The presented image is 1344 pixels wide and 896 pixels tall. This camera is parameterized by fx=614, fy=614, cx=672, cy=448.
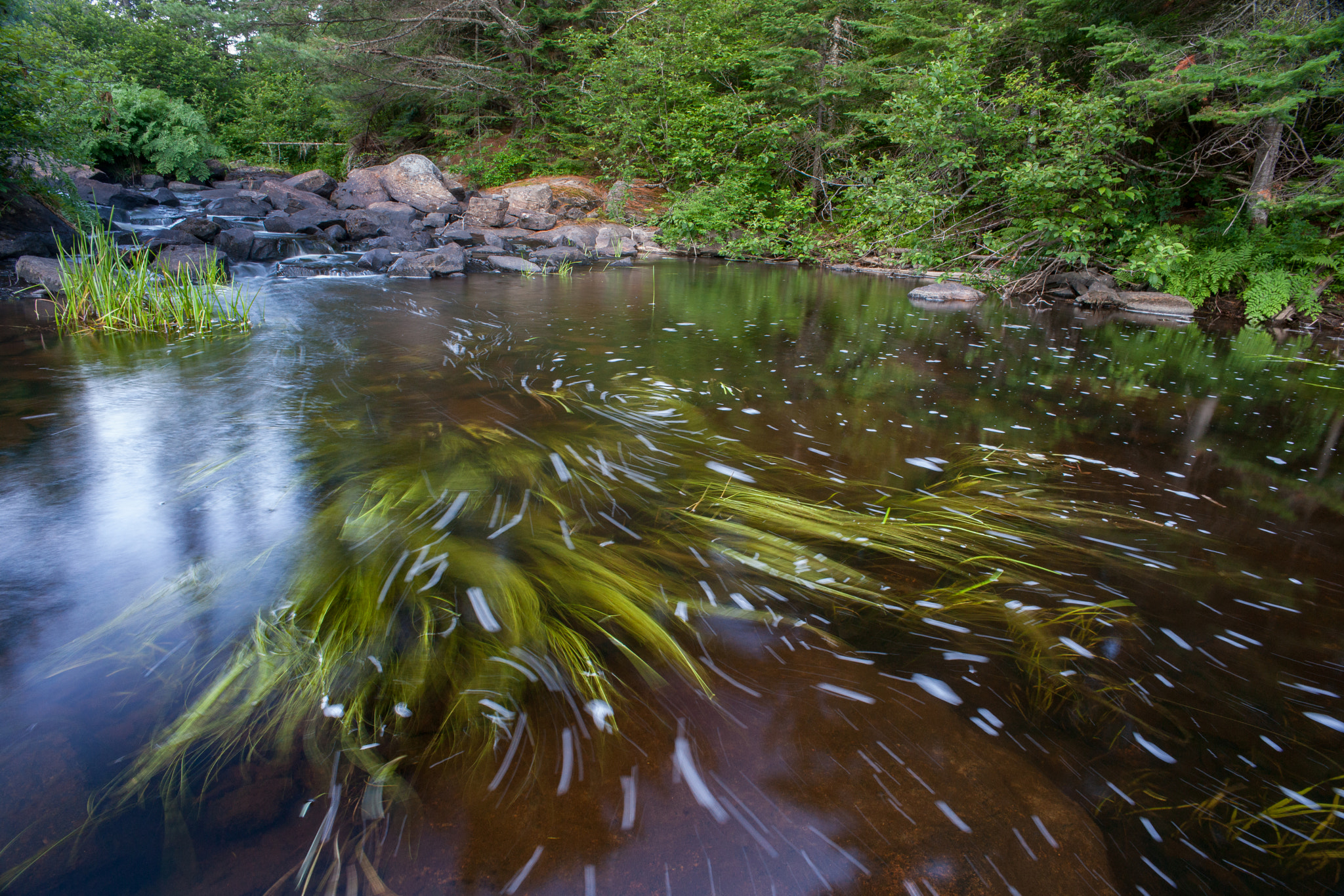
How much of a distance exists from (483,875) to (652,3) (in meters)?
22.2

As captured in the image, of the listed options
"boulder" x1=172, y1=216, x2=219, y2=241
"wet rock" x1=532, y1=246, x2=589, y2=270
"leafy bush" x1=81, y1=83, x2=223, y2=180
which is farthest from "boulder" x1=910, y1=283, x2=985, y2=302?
"leafy bush" x1=81, y1=83, x2=223, y2=180

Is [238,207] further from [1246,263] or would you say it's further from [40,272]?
[1246,263]

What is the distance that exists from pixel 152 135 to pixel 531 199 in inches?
442

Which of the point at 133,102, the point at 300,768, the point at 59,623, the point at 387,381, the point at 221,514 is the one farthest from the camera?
the point at 133,102

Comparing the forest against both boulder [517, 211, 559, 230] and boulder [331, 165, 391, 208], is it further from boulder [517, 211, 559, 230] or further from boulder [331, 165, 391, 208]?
boulder [331, 165, 391, 208]

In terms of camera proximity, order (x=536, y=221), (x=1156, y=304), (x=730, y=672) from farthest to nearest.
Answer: (x=536, y=221) < (x=1156, y=304) < (x=730, y=672)

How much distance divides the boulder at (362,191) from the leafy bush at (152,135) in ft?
15.7

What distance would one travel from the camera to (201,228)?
10.1 metres

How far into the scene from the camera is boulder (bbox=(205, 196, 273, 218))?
43.9 ft

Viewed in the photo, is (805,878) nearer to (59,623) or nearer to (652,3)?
(59,623)

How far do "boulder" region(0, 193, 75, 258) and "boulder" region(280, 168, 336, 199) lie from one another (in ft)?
31.4

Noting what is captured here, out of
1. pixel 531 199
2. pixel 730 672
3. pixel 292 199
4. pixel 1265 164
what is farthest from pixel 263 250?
pixel 1265 164

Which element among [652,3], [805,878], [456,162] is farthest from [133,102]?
[805,878]

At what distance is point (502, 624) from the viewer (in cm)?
195
